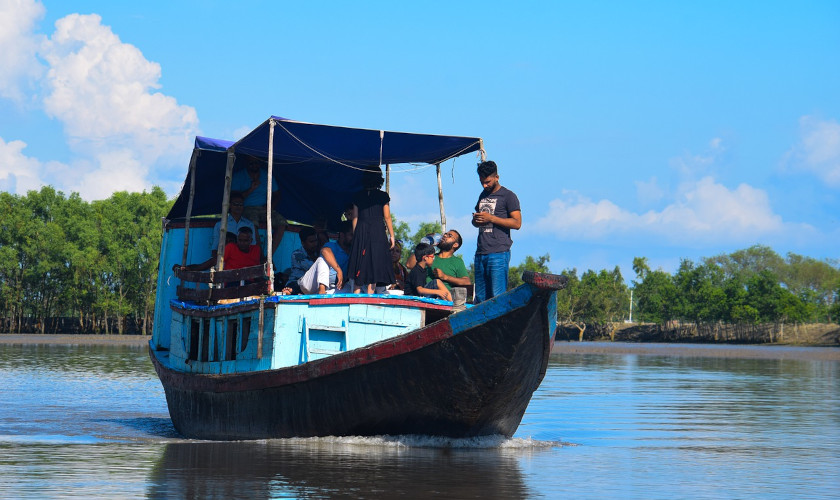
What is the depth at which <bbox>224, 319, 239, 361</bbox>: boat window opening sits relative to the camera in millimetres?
12227

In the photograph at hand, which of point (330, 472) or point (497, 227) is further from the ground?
point (497, 227)

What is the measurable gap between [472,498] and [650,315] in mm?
85705

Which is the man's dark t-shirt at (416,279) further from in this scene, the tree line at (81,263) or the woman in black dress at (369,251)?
the tree line at (81,263)

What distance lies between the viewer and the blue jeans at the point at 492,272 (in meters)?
10.9

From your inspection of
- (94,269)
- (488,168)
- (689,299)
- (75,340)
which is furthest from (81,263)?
(488,168)

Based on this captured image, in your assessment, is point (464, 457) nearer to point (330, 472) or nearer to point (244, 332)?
point (330, 472)

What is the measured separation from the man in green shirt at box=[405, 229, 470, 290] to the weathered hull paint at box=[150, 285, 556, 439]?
1.76 m

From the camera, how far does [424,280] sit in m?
11.9

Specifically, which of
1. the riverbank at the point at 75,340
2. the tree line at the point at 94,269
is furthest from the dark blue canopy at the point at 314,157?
the tree line at the point at 94,269

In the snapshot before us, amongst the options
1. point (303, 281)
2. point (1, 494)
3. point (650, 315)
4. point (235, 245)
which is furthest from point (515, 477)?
point (650, 315)

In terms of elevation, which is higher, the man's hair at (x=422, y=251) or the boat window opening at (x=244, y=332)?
the man's hair at (x=422, y=251)

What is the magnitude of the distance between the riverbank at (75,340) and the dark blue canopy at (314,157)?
155 ft

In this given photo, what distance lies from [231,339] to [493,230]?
3.60 m

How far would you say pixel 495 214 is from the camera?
435 inches
